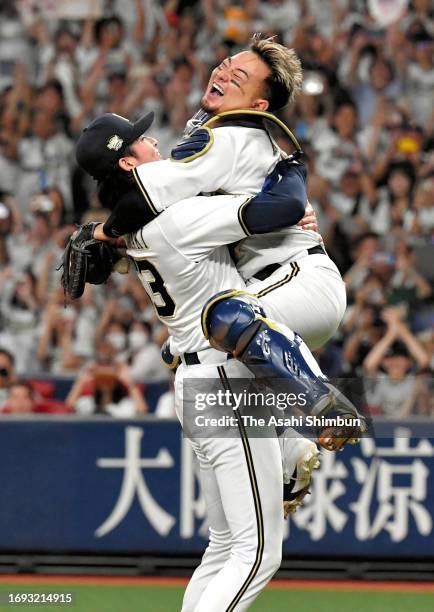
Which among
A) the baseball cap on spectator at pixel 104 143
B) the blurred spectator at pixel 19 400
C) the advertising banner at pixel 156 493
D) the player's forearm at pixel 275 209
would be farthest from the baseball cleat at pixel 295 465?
the blurred spectator at pixel 19 400

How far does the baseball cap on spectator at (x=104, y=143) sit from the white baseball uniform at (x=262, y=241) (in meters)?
0.12

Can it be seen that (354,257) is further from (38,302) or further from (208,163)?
(208,163)

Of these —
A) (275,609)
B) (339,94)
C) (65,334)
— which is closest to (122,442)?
(275,609)

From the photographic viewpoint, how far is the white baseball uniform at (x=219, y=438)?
422 cm

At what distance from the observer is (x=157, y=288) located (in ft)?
14.6

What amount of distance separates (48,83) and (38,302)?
8.26 feet

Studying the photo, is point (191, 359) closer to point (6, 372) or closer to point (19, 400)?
point (19, 400)

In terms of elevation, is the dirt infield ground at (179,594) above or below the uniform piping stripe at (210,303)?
below

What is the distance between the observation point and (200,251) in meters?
4.30

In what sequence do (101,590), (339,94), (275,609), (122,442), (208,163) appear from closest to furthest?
1. (208,163)
2. (275,609)
3. (101,590)
4. (122,442)
5. (339,94)

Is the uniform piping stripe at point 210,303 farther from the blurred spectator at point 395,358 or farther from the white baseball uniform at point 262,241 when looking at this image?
the blurred spectator at point 395,358

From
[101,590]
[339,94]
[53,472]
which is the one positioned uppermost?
[339,94]

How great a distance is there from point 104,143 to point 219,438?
1.16m

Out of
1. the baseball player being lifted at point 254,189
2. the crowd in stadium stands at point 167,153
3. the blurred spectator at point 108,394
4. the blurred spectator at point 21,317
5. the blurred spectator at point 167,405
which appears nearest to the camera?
the baseball player being lifted at point 254,189
